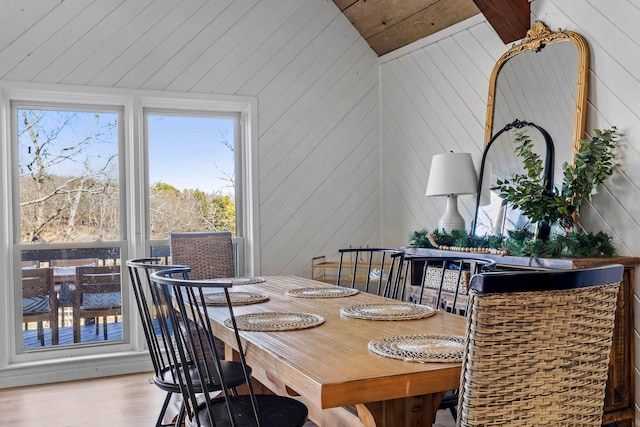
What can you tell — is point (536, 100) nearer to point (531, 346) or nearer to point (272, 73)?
point (272, 73)

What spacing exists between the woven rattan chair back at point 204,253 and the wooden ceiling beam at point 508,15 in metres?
2.17

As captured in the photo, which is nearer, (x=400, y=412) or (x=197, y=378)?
(x=400, y=412)

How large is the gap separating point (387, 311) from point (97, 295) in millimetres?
2739

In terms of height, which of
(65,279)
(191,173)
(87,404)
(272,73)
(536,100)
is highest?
(272,73)

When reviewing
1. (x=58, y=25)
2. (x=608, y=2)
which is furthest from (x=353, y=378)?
(x=58, y=25)

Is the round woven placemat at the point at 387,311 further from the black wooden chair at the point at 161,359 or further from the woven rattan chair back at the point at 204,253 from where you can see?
the woven rattan chair back at the point at 204,253

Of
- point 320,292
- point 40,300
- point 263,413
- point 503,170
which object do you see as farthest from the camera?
point 40,300

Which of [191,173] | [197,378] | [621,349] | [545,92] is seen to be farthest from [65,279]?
[621,349]

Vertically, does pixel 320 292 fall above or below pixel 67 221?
below

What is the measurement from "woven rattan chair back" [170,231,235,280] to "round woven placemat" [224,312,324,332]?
5.86 feet

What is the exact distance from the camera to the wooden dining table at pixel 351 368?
1.42 m

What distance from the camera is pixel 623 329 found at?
9.55ft

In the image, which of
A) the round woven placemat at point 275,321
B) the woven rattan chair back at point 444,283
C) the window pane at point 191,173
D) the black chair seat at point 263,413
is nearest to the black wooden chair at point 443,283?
the woven rattan chair back at point 444,283

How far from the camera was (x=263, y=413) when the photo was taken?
6.40 ft
